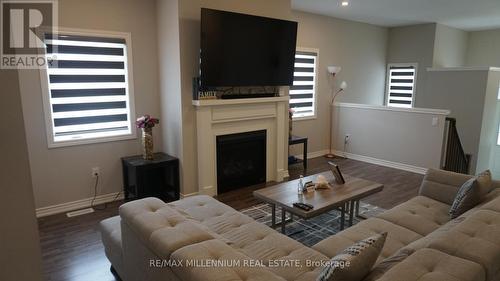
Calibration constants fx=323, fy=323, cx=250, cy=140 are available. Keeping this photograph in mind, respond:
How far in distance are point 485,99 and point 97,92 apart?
21.2 feet

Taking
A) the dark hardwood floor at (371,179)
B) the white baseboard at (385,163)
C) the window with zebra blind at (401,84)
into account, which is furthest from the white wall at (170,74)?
the window with zebra blind at (401,84)

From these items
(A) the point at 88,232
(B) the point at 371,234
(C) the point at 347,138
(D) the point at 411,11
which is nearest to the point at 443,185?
(B) the point at 371,234

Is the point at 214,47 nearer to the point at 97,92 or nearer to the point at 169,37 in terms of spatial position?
the point at 169,37

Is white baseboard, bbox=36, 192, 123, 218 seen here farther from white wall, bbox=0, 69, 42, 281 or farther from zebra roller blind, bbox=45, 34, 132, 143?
white wall, bbox=0, 69, 42, 281

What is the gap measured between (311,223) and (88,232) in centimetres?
227

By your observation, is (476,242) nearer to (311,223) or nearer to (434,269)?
(434,269)

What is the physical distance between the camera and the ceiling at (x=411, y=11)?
5.11 metres

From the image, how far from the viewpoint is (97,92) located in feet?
12.5

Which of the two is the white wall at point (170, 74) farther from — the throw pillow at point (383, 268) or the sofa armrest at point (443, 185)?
the throw pillow at point (383, 268)

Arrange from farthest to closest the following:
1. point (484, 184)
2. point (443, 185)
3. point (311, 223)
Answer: point (311, 223) < point (443, 185) < point (484, 184)

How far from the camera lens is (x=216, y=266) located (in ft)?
4.54

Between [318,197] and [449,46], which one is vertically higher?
[449,46]

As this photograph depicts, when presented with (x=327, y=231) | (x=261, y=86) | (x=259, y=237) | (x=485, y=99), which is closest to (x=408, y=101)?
(x=485, y=99)

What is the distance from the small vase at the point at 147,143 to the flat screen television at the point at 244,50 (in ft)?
2.84
